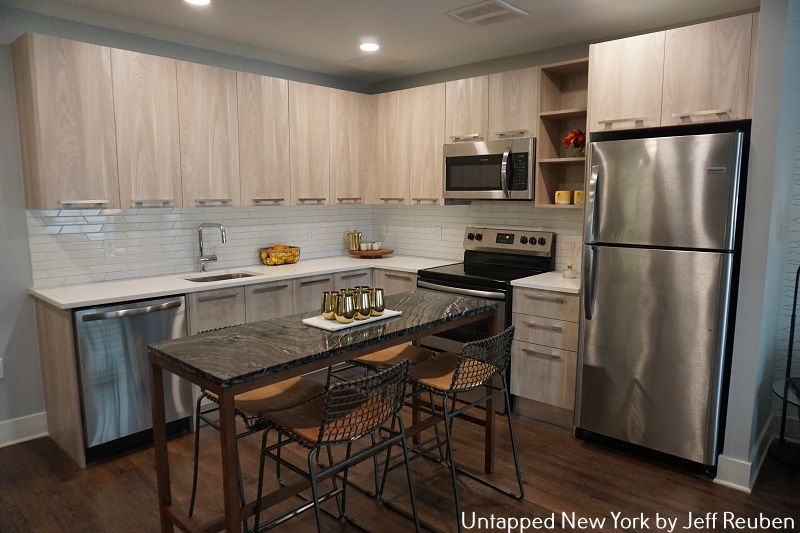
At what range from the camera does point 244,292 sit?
149 inches

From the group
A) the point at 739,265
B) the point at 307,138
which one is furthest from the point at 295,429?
the point at 307,138

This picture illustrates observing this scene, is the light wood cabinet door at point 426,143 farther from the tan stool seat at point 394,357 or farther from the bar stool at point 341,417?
the bar stool at point 341,417

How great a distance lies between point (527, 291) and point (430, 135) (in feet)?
5.57

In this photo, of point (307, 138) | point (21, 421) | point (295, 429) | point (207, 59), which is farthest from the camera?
point (307, 138)

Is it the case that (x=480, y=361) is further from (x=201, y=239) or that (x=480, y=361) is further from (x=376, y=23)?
(x=201, y=239)

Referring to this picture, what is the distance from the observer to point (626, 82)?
319 centimetres

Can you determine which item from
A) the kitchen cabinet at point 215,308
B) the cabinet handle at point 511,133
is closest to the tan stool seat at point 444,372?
the kitchen cabinet at point 215,308

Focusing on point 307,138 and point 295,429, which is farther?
point 307,138

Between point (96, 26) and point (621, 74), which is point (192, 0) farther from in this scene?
point (621, 74)

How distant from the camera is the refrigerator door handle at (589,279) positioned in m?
3.18

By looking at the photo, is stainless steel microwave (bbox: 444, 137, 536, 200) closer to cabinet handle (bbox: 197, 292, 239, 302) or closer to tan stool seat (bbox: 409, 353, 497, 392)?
tan stool seat (bbox: 409, 353, 497, 392)

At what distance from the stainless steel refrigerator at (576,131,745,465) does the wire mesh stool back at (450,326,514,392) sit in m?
0.85

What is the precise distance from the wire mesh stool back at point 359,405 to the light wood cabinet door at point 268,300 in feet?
6.37

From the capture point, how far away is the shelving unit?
3863mm
